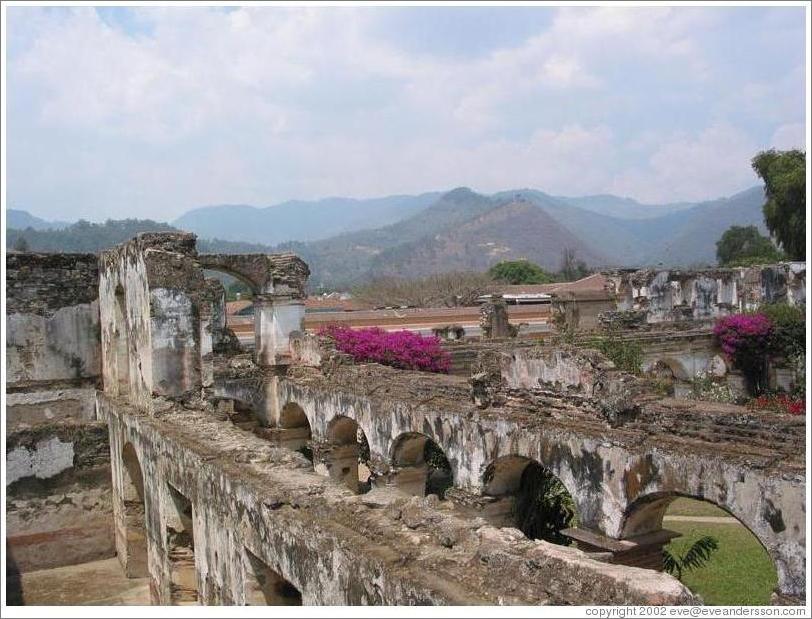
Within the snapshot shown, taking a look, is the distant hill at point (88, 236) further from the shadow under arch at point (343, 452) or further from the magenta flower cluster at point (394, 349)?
the shadow under arch at point (343, 452)

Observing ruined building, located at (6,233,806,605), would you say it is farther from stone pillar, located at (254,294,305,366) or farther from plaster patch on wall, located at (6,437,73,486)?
stone pillar, located at (254,294,305,366)

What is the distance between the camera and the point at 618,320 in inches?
1004

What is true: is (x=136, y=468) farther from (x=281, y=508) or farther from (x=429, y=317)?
(x=429, y=317)

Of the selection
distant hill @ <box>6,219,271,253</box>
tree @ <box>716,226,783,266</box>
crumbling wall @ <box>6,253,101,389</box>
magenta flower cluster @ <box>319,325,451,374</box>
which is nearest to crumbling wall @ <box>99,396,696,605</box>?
crumbling wall @ <box>6,253,101,389</box>

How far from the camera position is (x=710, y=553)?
1225cm

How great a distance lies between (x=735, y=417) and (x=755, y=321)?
1846cm

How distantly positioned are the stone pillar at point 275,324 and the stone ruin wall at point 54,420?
558 cm

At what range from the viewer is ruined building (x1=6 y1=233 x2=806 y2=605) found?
208 inches

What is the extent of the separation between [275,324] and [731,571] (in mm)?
10924

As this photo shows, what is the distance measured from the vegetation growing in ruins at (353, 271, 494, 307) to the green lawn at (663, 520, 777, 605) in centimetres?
2753

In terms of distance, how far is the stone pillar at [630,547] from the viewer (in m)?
8.88

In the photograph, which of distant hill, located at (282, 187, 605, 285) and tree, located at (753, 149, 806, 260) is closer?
tree, located at (753, 149, 806, 260)

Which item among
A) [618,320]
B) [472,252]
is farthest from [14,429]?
[472,252]

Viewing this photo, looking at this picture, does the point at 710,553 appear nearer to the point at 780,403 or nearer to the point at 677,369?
the point at 780,403
